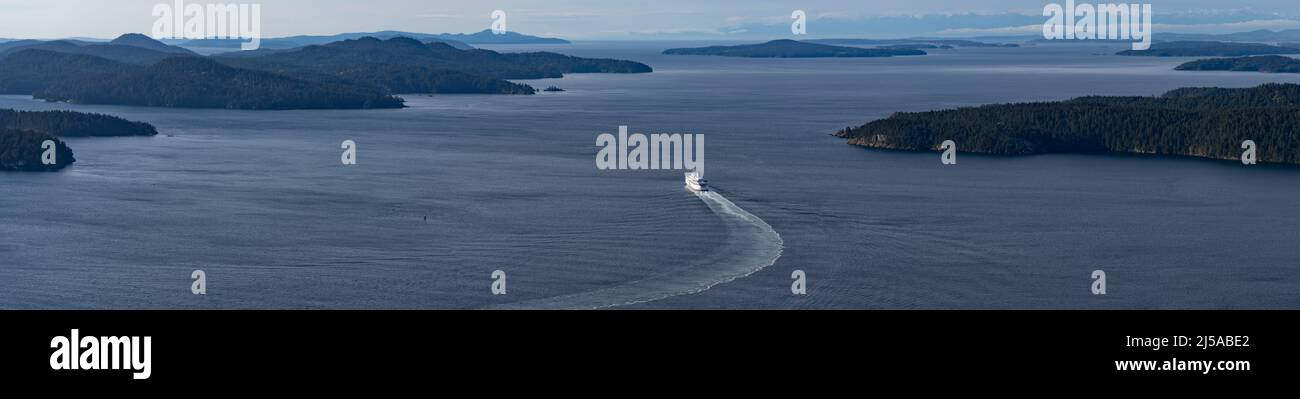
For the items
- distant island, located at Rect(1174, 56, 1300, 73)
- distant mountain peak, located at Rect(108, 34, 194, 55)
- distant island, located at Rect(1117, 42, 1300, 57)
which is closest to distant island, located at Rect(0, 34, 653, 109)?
distant mountain peak, located at Rect(108, 34, 194, 55)

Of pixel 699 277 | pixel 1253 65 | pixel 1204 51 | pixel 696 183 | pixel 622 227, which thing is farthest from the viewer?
pixel 1204 51

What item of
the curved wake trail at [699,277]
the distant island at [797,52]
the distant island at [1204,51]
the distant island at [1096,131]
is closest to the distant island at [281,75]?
the distant island at [1096,131]

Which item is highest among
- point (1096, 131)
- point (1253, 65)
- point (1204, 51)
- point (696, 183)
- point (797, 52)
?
point (797, 52)

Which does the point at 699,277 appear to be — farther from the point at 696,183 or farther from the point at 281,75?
the point at 281,75

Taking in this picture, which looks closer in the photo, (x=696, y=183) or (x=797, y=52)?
(x=696, y=183)
